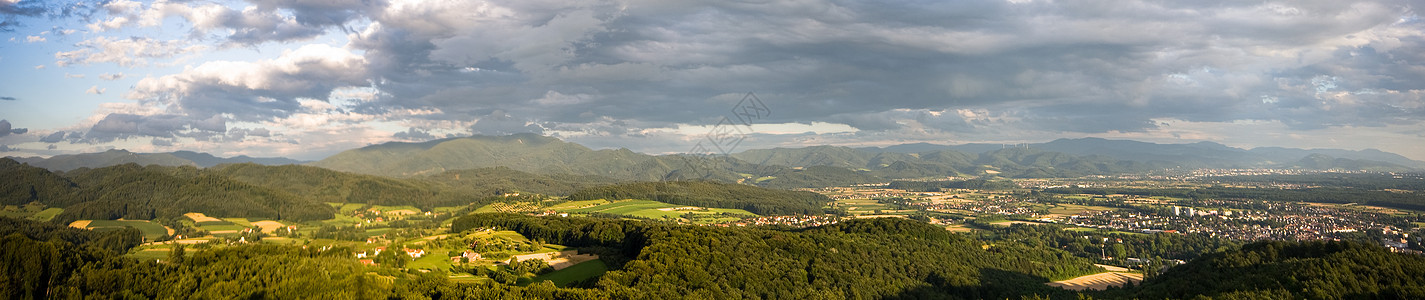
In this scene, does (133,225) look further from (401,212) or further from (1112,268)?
(1112,268)

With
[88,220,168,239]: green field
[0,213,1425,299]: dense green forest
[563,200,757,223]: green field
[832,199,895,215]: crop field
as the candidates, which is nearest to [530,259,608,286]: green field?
[0,213,1425,299]: dense green forest

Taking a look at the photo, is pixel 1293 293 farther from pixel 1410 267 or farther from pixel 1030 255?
pixel 1030 255

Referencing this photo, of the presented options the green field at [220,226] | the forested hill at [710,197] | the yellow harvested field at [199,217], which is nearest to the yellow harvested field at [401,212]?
the yellow harvested field at [199,217]

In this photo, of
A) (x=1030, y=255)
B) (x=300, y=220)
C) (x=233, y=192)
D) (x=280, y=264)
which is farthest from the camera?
(x=233, y=192)

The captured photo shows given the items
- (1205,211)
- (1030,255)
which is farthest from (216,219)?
(1205,211)

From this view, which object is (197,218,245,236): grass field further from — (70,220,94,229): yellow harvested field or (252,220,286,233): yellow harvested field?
(70,220,94,229): yellow harvested field

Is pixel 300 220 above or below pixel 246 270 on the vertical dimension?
below
